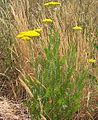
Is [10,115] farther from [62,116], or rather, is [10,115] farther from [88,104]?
[88,104]

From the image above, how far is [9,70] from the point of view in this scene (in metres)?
3.82

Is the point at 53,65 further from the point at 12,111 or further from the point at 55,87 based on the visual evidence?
the point at 12,111

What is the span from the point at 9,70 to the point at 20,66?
343 millimetres

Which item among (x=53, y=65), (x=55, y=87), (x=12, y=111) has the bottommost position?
(x=12, y=111)

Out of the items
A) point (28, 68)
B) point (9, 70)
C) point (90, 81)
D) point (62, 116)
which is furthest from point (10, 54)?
point (62, 116)

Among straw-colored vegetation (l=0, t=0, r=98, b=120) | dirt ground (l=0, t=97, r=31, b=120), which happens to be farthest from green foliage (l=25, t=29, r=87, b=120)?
dirt ground (l=0, t=97, r=31, b=120)

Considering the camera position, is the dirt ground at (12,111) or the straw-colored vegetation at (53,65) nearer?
the straw-colored vegetation at (53,65)

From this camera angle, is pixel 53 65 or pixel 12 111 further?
pixel 12 111

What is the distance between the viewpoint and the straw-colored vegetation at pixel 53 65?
2.73 meters

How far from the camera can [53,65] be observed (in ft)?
8.86

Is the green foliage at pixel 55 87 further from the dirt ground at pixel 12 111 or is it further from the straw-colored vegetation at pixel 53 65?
the dirt ground at pixel 12 111

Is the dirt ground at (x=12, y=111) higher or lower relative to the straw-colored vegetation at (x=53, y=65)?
lower

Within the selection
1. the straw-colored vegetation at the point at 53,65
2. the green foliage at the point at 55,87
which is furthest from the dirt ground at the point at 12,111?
the green foliage at the point at 55,87

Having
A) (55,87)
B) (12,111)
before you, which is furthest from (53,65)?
(12,111)
